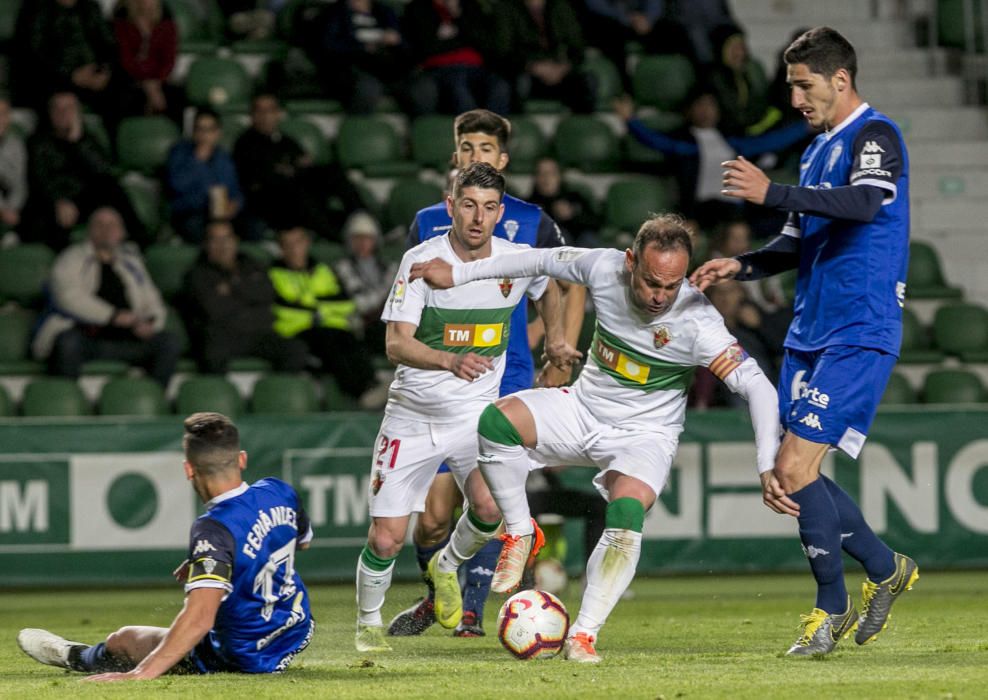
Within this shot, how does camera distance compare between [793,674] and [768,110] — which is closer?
[793,674]

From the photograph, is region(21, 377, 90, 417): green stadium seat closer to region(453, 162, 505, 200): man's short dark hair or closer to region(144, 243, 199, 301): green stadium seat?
region(144, 243, 199, 301): green stadium seat

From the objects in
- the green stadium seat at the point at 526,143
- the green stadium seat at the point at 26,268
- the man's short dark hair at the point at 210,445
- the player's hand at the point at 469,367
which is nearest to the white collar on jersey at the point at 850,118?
the player's hand at the point at 469,367

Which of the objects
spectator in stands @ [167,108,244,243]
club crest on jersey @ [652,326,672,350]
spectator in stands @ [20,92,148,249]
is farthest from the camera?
spectator in stands @ [167,108,244,243]

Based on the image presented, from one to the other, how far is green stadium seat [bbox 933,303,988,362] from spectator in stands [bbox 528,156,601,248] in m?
3.03

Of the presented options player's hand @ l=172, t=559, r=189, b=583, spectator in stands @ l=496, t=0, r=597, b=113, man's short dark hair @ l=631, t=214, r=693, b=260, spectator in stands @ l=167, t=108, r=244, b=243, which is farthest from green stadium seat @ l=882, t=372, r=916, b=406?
player's hand @ l=172, t=559, r=189, b=583

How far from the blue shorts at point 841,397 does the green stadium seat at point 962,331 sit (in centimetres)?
736

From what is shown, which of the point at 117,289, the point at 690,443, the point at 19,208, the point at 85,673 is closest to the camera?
the point at 85,673

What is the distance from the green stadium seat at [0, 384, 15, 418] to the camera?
1147 centimetres

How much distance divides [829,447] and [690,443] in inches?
195

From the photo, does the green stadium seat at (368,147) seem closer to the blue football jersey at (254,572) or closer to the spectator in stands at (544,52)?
the spectator in stands at (544,52)

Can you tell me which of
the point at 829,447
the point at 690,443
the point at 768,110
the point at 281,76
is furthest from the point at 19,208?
the point at 829,447

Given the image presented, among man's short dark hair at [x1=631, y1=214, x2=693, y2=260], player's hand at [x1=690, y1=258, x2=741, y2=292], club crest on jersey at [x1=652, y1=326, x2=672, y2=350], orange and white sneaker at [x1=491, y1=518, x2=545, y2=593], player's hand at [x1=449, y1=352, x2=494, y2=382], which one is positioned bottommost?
orange and white sneaker at [x1=491, y1=518, x2=545, y2=593]

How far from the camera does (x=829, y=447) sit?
19.7 feet

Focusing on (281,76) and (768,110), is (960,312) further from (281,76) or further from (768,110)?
(281,76)
